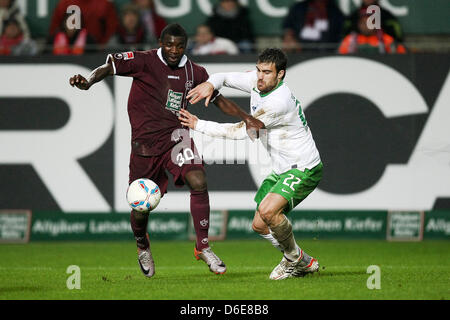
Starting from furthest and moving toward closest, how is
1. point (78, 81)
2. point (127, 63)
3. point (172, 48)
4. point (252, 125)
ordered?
1. point (127, 63)
2. point (172, 48)
3. point (252, 125)
4. point (78, 81)

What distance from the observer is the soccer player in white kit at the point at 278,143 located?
7.86 meters

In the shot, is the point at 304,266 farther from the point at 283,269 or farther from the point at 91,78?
the point at 91,78

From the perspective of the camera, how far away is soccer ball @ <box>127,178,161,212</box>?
8023mm

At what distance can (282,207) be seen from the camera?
311 inches

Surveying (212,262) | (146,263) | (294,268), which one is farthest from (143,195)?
(294,268)

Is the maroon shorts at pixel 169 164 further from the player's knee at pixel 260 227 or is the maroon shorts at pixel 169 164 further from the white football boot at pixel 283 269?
the white football boot at pixel 283 269

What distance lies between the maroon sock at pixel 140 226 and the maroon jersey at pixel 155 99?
24.5 inches

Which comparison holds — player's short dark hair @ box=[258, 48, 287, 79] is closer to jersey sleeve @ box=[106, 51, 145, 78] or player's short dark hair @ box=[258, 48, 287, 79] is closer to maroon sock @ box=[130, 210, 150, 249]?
jersey sleeve @ box=[106, 51, 145, 78]

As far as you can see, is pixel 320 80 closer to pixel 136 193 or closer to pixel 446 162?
pixel 446 162

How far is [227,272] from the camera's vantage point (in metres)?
8.73

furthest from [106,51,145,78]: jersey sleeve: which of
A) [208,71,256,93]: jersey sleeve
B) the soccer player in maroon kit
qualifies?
[208,71,256,93]: jersey sleeve

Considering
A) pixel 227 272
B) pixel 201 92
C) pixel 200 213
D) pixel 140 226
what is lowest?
pixel 227 272

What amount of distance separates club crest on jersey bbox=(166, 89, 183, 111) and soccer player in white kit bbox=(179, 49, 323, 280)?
15.1 inches

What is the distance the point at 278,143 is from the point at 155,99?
1347mm
